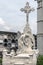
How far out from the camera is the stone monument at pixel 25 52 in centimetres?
2937

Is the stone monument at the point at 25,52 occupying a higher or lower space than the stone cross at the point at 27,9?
lower

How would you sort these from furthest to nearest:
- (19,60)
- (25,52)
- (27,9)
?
(27,9) < (25,52) < (19,60)

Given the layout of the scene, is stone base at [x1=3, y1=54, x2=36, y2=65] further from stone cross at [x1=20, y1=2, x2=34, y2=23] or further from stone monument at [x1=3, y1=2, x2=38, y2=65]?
stone cross at [x1=20, y1=2, x2=34, y2=23]

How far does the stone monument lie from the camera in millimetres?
29367

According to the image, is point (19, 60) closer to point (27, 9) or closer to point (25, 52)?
point (25, 52)

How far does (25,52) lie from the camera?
31250 millimetres

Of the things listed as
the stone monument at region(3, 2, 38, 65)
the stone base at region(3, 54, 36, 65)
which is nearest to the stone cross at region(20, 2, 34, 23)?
the stone monument at region(3, 2, 38, 65)

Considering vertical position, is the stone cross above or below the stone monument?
above

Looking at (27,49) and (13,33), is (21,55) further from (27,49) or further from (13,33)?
(13,33)

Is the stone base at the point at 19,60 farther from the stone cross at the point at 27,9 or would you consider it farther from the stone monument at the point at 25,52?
the stone cross at the point at 27,9

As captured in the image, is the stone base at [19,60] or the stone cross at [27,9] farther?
the stone cross at [27,9]

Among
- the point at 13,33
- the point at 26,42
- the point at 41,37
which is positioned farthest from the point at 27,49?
the point at 13,33

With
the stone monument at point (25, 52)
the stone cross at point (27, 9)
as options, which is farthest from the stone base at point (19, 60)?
the stone cross at point (27, 9)

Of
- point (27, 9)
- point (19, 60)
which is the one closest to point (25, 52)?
point (19, 60)
